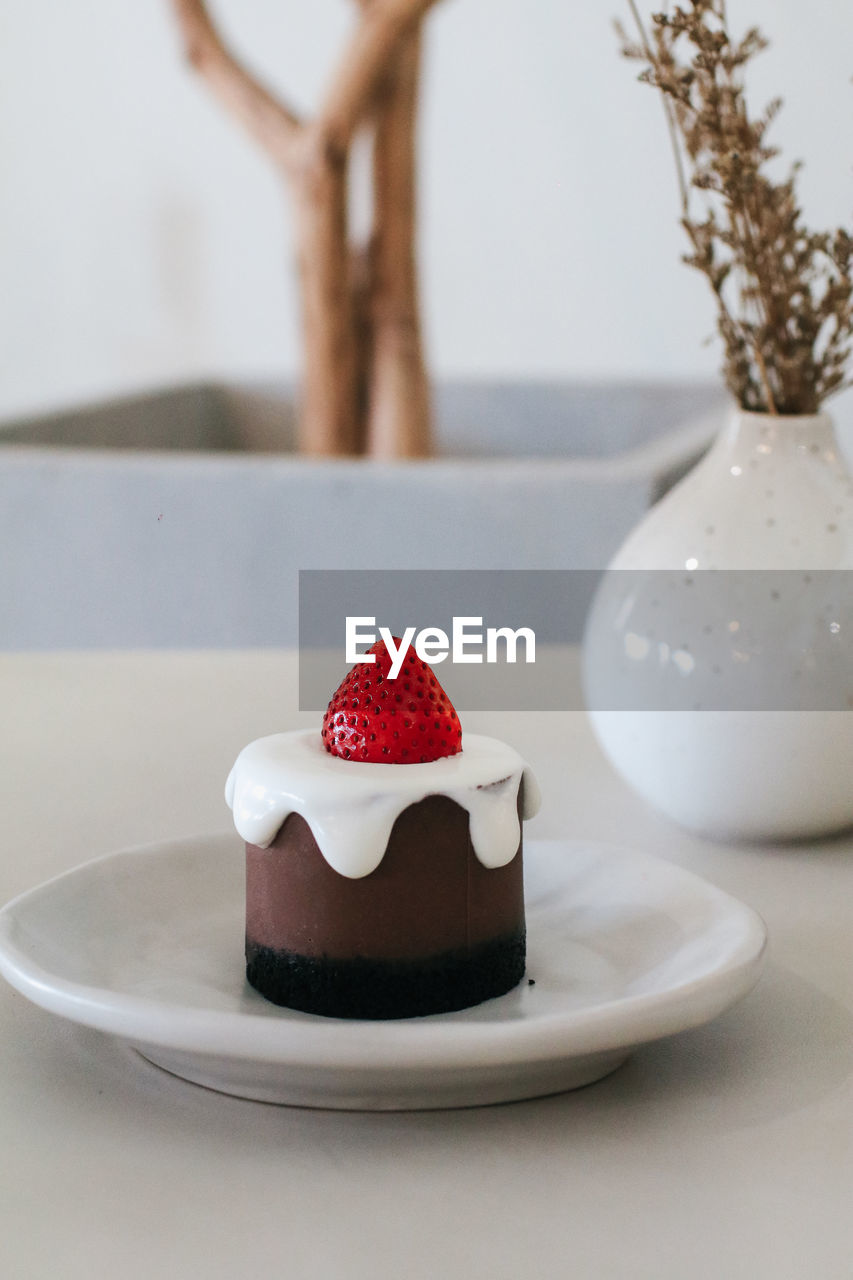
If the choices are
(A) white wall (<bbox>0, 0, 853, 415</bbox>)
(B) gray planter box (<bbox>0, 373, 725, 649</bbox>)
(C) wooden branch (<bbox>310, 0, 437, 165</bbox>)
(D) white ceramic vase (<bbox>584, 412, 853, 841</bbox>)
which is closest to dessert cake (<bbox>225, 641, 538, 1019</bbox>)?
(D) white ceramic vase (<bbox>584, 412, 853, 841</bbox>)

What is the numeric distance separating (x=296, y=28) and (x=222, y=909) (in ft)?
11.8

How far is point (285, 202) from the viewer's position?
3832mm

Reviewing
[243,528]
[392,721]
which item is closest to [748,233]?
[392,721]

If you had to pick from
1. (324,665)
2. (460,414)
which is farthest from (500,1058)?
(460,414)

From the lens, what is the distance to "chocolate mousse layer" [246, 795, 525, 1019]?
46 centimetres

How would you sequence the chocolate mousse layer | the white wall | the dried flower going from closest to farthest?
the chocolate mousse layer → the dried flower → the white wall

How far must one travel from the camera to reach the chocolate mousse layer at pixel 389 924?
457mm

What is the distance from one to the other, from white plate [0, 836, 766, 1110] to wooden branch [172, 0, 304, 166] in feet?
5.66

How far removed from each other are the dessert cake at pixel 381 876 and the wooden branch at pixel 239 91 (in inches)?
70.0

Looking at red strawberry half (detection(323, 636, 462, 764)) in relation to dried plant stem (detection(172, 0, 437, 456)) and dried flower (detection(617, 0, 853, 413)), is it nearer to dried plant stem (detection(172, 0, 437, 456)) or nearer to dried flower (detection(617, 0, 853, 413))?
dried flower (detection(617, 0, 853, 413))

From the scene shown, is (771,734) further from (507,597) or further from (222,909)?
(507,597)

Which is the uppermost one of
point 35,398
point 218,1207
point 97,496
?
point 35,398

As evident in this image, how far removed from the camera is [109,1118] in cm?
42

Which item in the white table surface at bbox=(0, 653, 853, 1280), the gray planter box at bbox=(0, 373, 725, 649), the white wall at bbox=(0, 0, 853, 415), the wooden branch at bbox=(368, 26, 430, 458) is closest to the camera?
the white table surface at bbox=(0, 653, 853, 1280)
